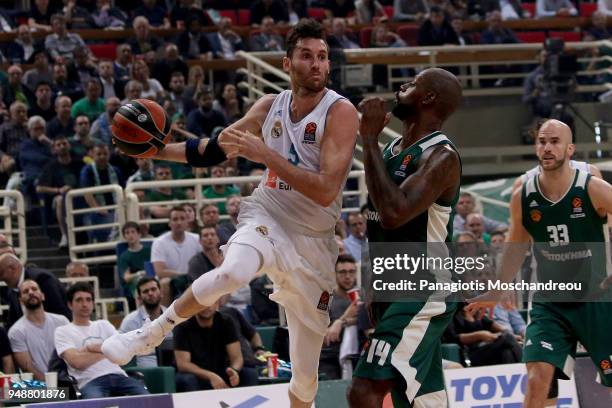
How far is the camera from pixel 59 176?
1460cm

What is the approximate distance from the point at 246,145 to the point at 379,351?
4.27ft

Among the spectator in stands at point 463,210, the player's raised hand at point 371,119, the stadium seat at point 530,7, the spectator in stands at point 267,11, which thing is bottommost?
the spectator in stands at point 463,210

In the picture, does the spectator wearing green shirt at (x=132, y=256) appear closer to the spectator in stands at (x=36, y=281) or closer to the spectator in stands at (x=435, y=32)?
the spectator in stands at (x=36, y=281)

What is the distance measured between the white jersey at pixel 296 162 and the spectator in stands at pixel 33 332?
4353 millimetres

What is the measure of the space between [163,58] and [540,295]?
34.6 ft

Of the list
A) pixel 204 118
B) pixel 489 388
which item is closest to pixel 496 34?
pixel 204 118

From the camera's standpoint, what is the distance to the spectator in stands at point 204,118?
1631 centimetres

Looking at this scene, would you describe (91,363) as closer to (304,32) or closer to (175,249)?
(175,249)

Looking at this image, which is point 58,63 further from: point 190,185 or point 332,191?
point 332,191

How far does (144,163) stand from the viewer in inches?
582

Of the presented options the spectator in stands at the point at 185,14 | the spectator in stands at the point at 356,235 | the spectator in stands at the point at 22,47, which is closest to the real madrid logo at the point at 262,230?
the spectator in stands at the point at 356,235

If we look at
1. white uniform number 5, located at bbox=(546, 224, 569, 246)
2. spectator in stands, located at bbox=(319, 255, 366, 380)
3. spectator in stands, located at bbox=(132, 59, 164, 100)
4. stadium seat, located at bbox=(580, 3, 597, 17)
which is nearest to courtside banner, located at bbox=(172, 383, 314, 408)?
spectator in stands, located at bbox=(319, 255, 366, 380)

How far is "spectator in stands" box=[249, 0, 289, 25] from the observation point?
66.1 feet

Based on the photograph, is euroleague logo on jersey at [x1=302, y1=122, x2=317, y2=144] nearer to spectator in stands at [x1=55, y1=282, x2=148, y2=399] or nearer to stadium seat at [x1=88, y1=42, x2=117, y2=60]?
spectator in stands at [x1=55, y1=282, x2=148, y2=399]
